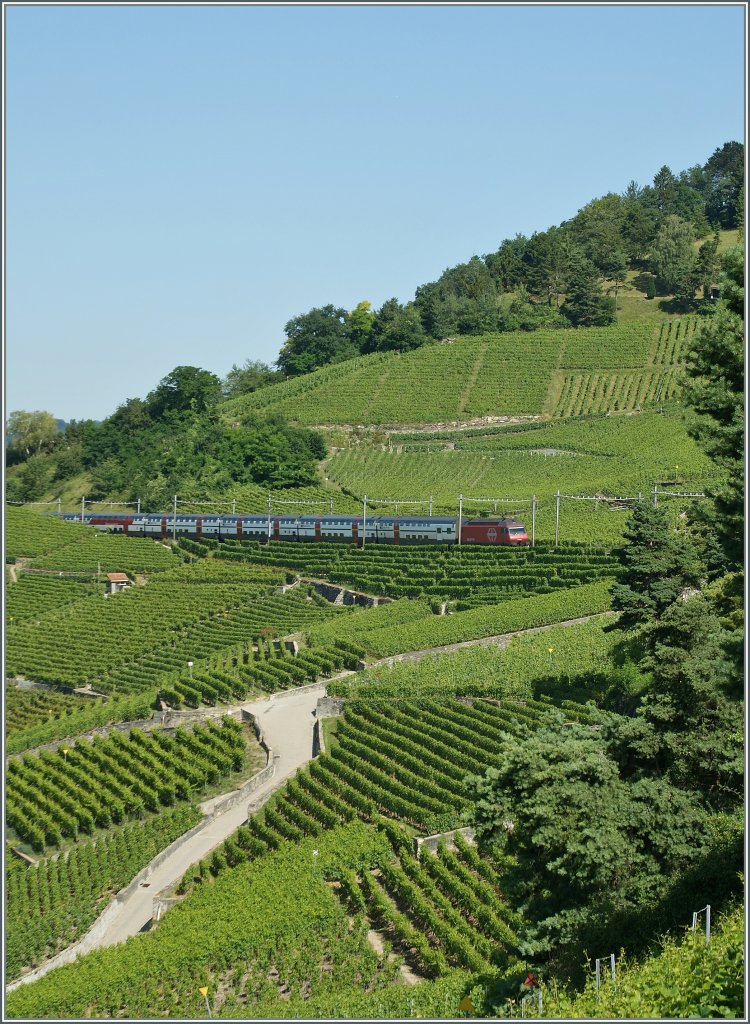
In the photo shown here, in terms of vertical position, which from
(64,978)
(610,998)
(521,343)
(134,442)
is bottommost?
(64,978)

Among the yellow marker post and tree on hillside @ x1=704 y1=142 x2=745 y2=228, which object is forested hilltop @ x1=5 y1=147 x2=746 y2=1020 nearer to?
the yellow marker post

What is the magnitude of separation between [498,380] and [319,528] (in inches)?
1126

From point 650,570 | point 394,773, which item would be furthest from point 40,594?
point 650,570

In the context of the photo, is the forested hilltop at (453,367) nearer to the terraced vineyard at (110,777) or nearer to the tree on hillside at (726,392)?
the terraced vineyard at (110,777)

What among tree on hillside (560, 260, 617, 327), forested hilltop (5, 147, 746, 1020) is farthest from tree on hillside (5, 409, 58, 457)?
tree on hillside (560, 260, 617, 327)

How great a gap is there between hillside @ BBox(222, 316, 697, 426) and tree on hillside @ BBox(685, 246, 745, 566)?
60.2 m

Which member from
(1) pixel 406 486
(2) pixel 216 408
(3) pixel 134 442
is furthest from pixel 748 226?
(2) pixel 216 408

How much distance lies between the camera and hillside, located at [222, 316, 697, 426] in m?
80.2

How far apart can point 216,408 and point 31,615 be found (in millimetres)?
38250

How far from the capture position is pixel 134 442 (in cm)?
8506

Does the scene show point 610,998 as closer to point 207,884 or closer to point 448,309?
point 207,884

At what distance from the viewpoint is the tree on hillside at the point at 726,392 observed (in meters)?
17.0

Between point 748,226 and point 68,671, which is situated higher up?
point 748,226

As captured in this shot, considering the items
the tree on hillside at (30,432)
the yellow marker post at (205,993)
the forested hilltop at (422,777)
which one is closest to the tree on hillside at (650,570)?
the forested hilltop at (422,777)
